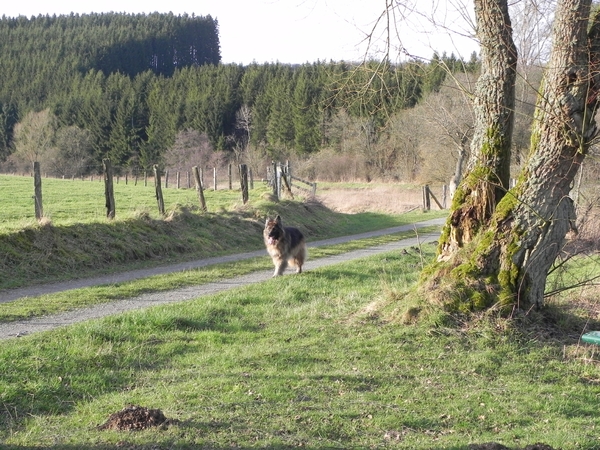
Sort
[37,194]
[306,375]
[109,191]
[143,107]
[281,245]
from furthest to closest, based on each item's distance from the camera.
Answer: [143,107] < [109,191] < [37,194] < [281,245] < [306,375]

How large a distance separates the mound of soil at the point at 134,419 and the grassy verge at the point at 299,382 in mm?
99

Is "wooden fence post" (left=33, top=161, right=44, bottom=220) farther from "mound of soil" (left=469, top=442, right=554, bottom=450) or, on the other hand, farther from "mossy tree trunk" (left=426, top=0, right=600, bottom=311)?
"mound of soil" (left=469, top=442, right=554, bottom=450)

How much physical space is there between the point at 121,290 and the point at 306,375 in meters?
7.57

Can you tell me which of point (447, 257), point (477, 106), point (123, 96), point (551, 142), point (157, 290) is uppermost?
point (123, 96)

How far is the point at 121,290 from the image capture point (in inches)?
548

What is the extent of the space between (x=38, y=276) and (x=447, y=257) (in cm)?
1024

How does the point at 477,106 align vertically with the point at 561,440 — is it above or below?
above

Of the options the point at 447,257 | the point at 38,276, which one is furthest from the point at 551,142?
the point at 38,276

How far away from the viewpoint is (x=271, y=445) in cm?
545

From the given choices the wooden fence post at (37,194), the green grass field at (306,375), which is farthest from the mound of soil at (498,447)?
the wooden fence post at (37,194)

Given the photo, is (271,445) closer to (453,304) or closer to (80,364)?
(80,364)

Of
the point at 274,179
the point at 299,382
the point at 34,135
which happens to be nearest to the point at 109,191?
the point at 274,179

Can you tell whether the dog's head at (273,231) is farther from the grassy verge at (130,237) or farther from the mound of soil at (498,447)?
the mound of soil at (498,447)

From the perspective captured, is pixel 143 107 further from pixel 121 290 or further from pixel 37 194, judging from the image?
pixel 121 290
